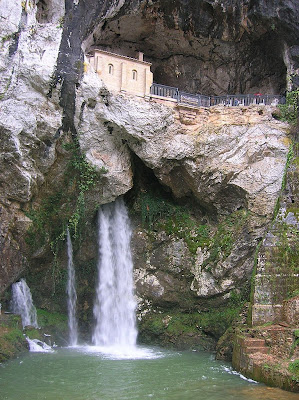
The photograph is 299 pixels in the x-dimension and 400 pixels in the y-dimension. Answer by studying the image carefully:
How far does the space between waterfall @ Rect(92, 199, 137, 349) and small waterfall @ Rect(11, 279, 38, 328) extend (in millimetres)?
2278

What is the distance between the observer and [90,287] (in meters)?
16.5

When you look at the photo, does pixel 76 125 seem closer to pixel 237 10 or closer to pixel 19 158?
pixel 19 158

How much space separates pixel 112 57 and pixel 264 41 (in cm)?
653

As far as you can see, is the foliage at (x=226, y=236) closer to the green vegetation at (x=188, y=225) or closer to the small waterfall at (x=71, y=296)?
the green vegetation at (x=188, y=225)

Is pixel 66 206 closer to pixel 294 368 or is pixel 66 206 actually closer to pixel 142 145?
pixel 142 145

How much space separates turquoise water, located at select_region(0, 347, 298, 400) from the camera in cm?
891

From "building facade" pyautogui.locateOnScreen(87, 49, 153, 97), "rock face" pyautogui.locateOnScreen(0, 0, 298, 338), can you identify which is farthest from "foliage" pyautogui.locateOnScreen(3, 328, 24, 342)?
"building facade" pyautogui.locateOnScreen(87, 49, 153, 97)

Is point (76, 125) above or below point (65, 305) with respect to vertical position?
above

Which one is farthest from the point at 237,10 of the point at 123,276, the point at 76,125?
the point at 123,276

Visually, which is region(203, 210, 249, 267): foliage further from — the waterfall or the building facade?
the building facade

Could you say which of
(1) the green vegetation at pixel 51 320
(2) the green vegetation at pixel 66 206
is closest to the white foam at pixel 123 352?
(1) the green vegetation at pixel 51 320

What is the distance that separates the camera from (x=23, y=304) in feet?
49.4

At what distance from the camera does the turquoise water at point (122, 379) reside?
8.91 meters

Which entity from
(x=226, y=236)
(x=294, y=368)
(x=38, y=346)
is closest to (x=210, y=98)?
(x=226, y=236)
